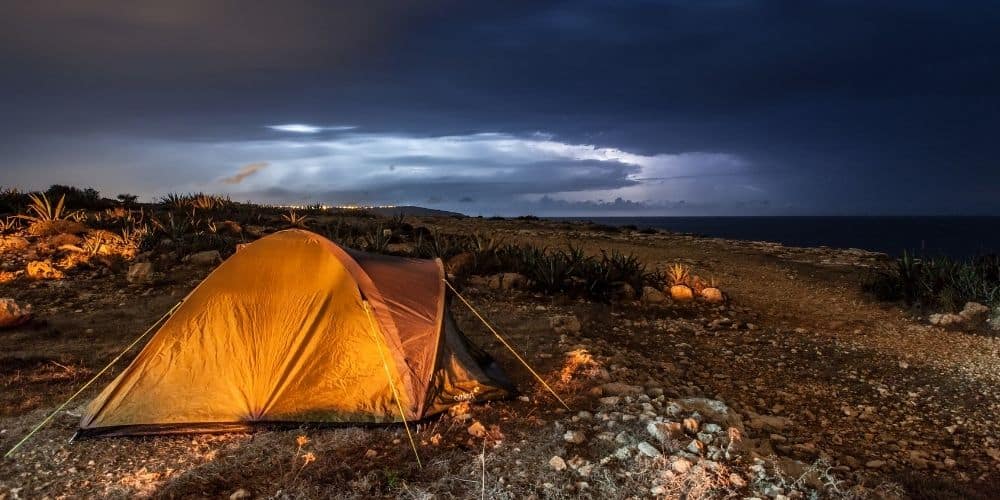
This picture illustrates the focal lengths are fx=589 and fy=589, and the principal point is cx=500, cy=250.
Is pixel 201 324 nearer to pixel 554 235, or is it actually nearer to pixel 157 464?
pixel 157 464

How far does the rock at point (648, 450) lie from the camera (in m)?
4.67

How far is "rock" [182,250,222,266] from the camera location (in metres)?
12.8

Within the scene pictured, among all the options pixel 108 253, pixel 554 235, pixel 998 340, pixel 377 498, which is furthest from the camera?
pixel 554 235

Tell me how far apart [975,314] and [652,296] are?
4948mm

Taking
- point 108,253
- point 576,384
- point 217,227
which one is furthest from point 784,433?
point 217,227

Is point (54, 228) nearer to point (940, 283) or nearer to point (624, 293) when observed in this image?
Result: point (624, 293)

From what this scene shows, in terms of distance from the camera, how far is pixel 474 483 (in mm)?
4297

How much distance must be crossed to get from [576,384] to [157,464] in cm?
391

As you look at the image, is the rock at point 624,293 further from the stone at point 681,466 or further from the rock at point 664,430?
the stone at point 681,466

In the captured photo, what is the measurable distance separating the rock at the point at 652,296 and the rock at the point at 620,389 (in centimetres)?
485

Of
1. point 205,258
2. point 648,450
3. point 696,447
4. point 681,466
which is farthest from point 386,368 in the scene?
point 205,258

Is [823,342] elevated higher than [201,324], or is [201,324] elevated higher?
[201,324]

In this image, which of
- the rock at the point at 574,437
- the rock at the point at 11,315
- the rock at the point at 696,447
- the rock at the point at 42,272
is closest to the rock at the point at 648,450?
the rock at the point at 696,447

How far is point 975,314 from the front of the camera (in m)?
9.26
